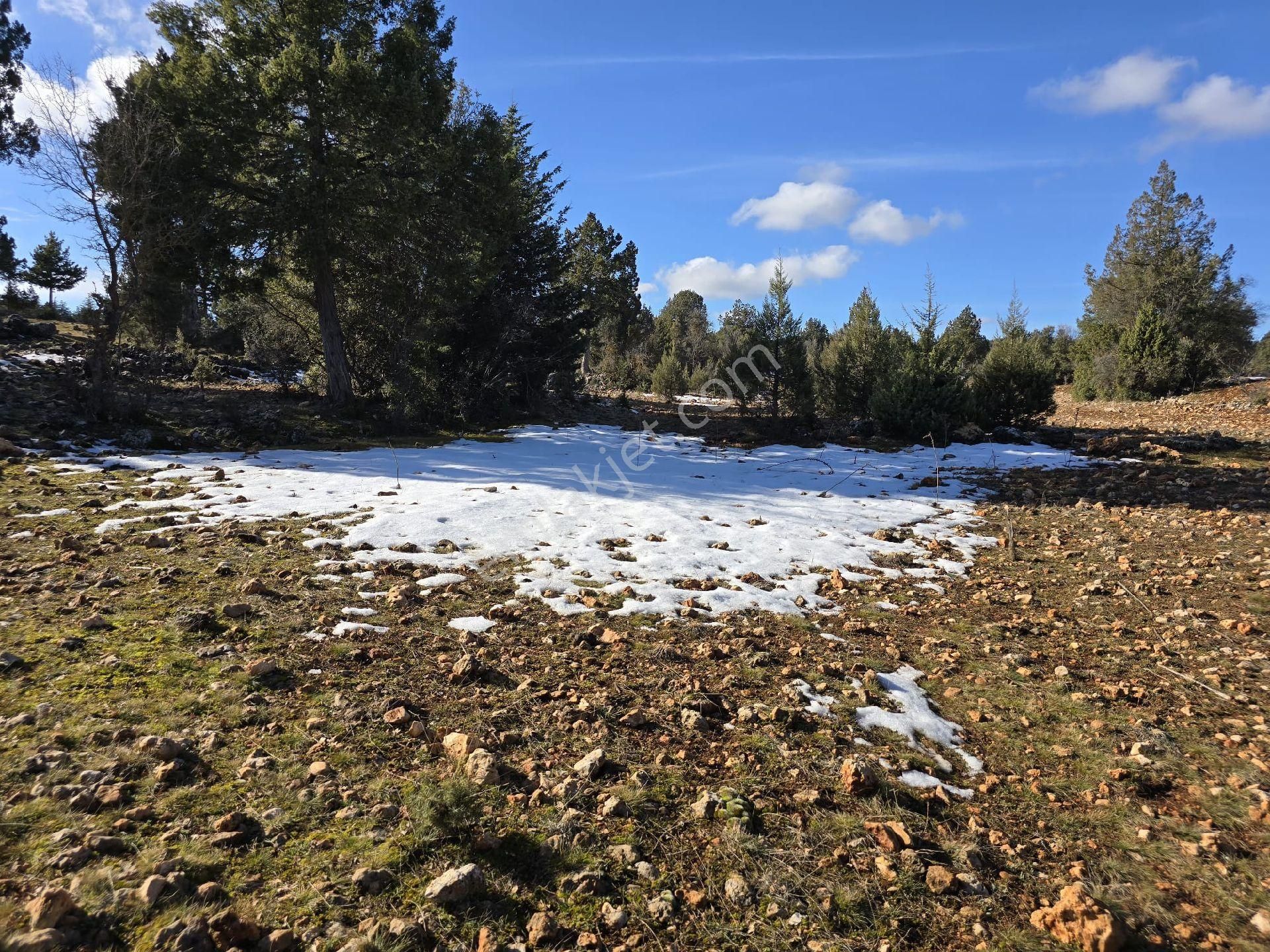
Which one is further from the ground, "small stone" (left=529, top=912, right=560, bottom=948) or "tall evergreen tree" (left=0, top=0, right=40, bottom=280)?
"tall evergreen tree" (left=0, top=0, right=40, bottom=280)

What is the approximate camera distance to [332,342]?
46.4 ft

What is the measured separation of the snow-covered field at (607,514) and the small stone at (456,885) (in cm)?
264

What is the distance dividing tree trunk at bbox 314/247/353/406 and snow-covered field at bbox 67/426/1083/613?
4.01 m

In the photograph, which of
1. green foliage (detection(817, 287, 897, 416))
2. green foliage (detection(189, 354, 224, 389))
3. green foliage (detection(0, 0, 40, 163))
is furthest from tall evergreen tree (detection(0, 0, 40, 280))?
green foliage (detection(817, 287, 897, 416))

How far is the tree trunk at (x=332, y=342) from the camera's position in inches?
540

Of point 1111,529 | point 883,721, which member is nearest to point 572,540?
point 883,721

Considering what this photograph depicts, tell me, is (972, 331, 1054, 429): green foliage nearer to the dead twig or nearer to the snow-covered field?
the snow-covered field

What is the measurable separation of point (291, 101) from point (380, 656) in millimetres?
13720

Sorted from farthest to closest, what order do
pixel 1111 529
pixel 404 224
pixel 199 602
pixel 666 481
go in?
pixel 404 224
pixel 666 481
pixel 1111 529
pixel 199 602

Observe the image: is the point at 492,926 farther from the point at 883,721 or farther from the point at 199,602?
the point at 199,602

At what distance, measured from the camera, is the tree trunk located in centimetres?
1372

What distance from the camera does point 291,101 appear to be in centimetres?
1234

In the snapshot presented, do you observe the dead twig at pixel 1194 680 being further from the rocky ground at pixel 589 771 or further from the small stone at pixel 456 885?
the small stone at pixel 456 885

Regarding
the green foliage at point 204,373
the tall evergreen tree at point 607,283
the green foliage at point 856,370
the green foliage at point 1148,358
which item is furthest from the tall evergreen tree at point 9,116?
the green foliage at point 1148,358
